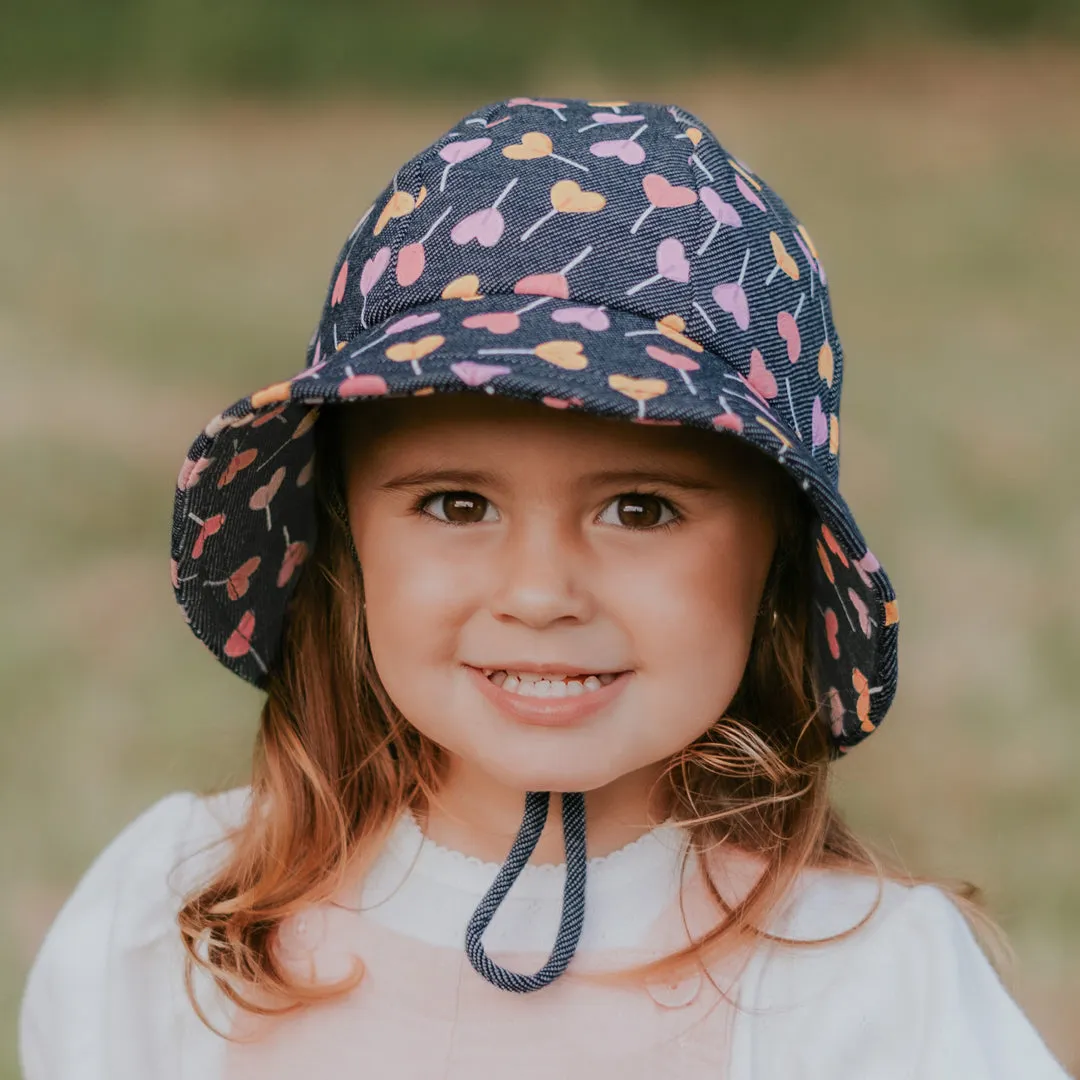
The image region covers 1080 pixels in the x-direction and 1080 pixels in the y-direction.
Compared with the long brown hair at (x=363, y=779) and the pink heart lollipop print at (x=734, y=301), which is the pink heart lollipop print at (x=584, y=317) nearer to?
the pink heart lollipop print at (x=734, y=301)

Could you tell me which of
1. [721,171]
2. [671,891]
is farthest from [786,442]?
[671,891]

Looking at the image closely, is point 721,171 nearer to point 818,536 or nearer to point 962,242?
point 818,536

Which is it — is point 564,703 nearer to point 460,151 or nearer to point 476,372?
point 476,372

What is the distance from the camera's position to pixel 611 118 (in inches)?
46.5

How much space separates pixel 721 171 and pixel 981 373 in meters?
2.09

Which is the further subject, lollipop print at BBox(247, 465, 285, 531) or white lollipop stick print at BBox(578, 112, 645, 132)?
lollipop print at BBox(247, 465, 285, 531)

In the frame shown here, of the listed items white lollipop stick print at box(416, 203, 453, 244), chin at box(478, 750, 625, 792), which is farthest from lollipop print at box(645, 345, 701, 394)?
chin at box(478, 750, 625, 792)

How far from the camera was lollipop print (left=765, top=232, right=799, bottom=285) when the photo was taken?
1.15 m

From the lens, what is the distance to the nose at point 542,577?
1.07 metres

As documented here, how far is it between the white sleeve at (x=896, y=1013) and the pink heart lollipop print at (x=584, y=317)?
576 millimetres

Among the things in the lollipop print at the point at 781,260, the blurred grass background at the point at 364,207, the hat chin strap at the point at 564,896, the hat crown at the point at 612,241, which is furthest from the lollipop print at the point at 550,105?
the blurred grass background at the point at 364,207

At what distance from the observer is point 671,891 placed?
1271 millimetres

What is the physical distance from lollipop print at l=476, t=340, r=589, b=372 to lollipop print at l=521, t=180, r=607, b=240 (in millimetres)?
119

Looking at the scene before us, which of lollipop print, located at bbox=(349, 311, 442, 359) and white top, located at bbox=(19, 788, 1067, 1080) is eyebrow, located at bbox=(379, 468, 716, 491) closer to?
lollipop print, located at bbox=(349, 311, 442, 359)
